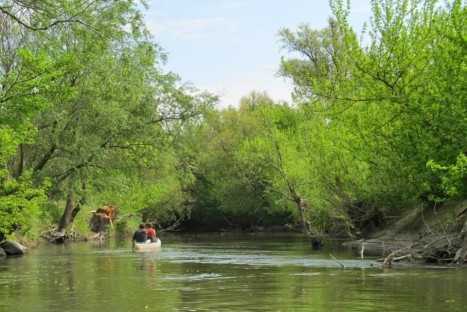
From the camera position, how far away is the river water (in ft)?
53.0

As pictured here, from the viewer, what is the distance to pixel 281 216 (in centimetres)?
7450

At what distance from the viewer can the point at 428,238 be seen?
3033cm

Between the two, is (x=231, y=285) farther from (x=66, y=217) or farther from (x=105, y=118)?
(x=66, y=217)

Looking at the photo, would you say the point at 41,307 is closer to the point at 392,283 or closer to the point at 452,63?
the point at 392,283

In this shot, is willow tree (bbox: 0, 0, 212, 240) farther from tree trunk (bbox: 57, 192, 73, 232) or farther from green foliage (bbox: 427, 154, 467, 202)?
green foliage (bbox: 427, 154, 467, 202)

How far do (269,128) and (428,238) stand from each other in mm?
14008

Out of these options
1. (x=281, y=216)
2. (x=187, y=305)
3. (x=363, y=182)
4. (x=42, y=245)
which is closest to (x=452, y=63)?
(x=363, y=182)

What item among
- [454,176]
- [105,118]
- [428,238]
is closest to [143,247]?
[105,118]

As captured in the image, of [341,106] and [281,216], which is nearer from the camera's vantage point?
[341,106]

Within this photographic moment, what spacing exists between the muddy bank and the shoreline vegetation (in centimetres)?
8

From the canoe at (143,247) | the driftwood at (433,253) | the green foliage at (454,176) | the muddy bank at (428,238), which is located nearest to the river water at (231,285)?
the driftwood at (433,253)

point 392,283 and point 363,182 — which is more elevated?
point 363,182

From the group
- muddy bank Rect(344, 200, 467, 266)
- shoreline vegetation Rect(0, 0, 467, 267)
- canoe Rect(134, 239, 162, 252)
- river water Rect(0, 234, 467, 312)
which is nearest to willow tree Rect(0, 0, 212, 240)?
shoreline vegetation Rect(0, 0, 467, 267)

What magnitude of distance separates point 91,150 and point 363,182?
13619 millimetres
